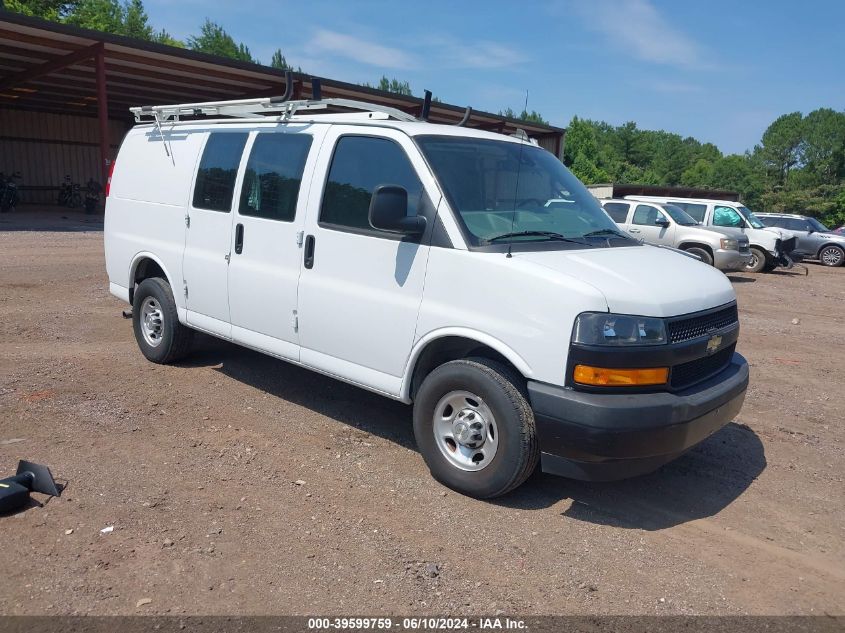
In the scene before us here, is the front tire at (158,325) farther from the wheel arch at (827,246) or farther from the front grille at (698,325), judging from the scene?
the wheel arch at (827,246)

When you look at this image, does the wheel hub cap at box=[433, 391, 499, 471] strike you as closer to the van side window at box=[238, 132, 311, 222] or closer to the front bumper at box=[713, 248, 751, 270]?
the van side window at box=[238, 132, 311, 222]

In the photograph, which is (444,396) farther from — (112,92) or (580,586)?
(112,92)

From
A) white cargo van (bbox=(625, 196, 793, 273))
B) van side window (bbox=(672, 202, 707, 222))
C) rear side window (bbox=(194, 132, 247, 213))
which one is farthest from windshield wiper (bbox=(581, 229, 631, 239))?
van side window (bbox=(672, 202, 707, 222))

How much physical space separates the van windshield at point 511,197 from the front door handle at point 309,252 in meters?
1.03

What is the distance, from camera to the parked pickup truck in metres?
15.9

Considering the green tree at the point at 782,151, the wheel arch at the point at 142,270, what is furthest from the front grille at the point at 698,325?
the green tree at the point at 782,151

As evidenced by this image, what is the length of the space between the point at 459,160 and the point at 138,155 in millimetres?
3645

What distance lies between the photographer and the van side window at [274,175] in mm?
4945

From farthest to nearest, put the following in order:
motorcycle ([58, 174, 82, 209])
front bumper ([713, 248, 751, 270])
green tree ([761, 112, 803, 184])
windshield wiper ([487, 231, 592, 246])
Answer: green tree ([761, 112, 803, 184]) < motorcycle ([58, 174, 82, 209]) < front bumper ([713, 248, 751, 270]) < windshield wiper ([487, 231, 592, 246])

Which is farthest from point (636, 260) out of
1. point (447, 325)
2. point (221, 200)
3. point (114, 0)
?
point (114, 0)

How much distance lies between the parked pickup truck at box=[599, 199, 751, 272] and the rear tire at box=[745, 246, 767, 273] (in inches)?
80.4

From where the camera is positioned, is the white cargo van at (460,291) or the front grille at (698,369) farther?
the front grille at (698,369)

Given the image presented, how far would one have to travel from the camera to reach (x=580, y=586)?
327cm

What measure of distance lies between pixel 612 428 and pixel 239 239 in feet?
10.5
